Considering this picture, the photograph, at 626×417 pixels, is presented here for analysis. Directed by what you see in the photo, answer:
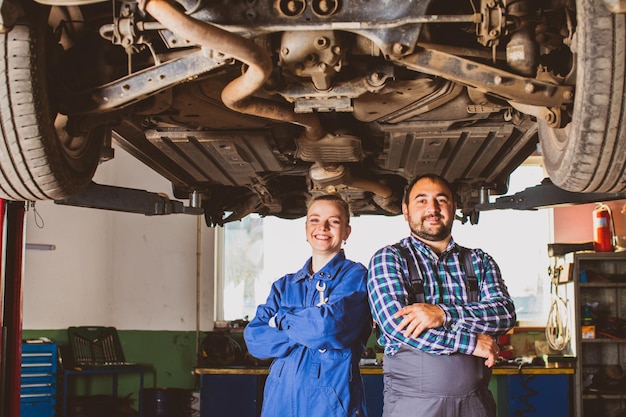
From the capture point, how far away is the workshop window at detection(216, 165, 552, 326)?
775 cm

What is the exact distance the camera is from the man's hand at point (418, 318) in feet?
7.45

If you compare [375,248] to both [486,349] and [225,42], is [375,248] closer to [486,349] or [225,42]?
[486,349]

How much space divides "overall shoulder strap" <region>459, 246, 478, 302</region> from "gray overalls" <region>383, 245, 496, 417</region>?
22cm

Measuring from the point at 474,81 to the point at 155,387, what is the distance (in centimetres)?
616

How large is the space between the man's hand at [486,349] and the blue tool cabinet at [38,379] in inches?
196

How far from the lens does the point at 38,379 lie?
6332 millimetres

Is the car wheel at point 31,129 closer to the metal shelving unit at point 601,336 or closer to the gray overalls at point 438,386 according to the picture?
the gray overalls at point 438,386

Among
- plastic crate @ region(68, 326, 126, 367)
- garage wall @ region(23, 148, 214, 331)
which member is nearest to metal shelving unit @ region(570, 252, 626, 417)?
garage wall @ region(23, 148, 214, 331)

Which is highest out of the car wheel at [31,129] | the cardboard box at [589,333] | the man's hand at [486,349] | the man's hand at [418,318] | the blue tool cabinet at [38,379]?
the car wheel at [31,129]

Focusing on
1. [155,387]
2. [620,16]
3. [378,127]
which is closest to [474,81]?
A: [620,16]

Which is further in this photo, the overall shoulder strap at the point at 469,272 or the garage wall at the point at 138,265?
the garage wall at the point at 138,265

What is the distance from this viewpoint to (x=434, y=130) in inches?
123

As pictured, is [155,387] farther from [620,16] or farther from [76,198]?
[620,16]

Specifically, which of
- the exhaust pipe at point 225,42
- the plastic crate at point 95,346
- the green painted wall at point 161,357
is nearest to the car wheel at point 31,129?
the exhaust pipe at point 225,42
